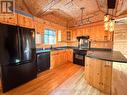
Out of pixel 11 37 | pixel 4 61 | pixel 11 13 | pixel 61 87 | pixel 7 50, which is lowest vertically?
pixel 61 87

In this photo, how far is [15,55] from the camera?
2.75 meters

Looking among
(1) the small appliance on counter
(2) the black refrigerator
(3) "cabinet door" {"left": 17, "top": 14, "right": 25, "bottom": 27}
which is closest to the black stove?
(1) the small appliance on counter

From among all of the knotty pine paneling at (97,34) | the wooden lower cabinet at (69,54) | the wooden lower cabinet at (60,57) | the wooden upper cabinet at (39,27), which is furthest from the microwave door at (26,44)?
the knotty pine paneling at (97,34)

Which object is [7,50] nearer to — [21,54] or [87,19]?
[21,54]

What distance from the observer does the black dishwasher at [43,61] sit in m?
3.84

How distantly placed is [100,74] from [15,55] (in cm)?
244

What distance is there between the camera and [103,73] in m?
2.54

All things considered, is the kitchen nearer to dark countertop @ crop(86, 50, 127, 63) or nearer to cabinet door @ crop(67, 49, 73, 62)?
dark countertop @ crop(86, 50, 127, 63)

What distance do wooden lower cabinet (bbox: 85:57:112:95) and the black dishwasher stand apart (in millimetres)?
1930

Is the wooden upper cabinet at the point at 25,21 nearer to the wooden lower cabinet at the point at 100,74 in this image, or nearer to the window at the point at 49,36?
the window at the point at 49,36

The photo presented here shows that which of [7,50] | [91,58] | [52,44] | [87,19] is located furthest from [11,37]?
[87,19]

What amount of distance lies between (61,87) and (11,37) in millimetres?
2030

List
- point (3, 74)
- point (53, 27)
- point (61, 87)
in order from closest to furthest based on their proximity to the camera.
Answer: point (3, 74), point (61, 87), point (53, 27)

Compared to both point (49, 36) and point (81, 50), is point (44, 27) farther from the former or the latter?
point (81, 50)
